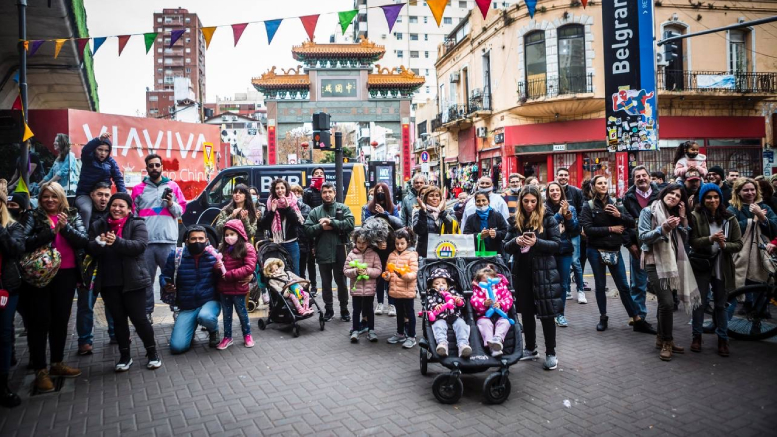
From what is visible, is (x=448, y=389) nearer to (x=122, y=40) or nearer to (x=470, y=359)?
(x=470, y=359)

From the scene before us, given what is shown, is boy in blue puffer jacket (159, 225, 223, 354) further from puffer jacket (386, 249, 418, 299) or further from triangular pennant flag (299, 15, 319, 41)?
triangular pennant flag (299, 15, 319, 41)

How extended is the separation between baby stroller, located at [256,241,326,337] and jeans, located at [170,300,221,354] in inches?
32.5

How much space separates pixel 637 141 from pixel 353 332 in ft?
37.5

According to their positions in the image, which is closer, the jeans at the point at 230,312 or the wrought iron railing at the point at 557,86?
the jeans at the point at 230,312

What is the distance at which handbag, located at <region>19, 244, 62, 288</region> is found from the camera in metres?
4.62

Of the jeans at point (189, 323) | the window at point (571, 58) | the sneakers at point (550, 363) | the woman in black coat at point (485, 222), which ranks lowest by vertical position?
the sneakers at point (550, 363)

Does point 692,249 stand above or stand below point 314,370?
above

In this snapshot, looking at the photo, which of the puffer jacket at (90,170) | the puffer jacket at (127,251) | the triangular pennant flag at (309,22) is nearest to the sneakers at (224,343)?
the puffer jacket at (127,251)

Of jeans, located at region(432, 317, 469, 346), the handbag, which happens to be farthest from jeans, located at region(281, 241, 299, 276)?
jeans, located at region(432, 317, 469, 346)

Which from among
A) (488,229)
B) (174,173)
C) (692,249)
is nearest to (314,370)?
(488,229)

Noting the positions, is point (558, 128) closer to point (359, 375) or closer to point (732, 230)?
point (732, 230)

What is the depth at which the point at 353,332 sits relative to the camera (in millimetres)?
6332

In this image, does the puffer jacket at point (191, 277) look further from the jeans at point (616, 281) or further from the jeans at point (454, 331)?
the jeans at point (616, 281)

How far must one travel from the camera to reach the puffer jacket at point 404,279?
5.86 metres
